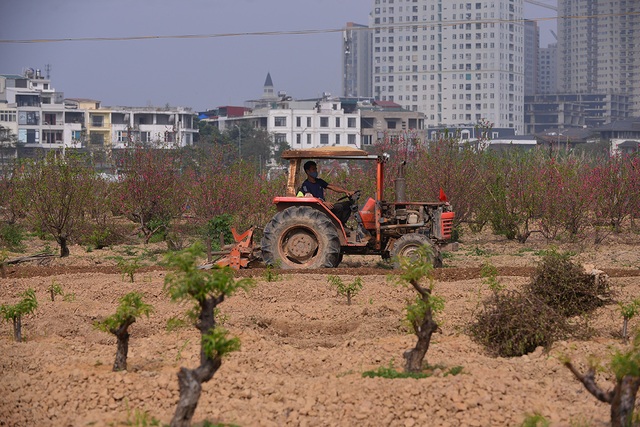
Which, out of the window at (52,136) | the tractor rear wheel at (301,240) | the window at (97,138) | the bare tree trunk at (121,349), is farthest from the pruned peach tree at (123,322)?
the window at (52,136)

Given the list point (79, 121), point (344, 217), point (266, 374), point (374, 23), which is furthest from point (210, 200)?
point (374, 23)

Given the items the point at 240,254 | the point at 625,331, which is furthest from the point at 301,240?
the point at 625,331

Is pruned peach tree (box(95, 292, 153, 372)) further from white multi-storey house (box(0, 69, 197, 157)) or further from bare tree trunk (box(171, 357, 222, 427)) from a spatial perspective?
white multi-storey house (box(0, 69, 197, 157))

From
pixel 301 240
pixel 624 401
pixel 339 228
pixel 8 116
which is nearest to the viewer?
pixel 624 401

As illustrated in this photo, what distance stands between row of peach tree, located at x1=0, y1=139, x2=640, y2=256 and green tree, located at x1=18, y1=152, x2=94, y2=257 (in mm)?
27

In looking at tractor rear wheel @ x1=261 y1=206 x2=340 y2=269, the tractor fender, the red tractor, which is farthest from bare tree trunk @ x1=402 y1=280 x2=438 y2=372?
the tractor fender

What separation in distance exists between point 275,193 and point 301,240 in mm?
8980

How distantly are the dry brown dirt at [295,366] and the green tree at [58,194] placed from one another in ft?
22.2

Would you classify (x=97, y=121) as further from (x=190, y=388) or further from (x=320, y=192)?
(x=190, y=388)

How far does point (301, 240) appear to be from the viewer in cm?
1839

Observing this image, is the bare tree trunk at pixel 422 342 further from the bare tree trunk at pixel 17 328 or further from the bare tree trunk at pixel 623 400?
the bare tree trunk at pixel 17 328

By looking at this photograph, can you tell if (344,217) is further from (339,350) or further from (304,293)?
(339,350)

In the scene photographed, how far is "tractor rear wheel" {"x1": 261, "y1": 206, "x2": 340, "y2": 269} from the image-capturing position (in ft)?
59.2

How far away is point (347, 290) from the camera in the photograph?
14125 millimetres
